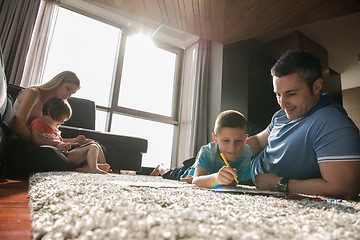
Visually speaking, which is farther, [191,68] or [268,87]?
[191,68]

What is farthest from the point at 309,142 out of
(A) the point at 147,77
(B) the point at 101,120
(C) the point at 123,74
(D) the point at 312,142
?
(A) the point at 147,77

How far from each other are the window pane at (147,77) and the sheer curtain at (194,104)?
374mm

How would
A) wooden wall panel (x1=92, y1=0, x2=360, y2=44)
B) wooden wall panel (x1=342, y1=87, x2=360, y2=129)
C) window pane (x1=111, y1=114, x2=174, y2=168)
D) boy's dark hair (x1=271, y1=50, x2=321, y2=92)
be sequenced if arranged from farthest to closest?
wooden wall panel (x1=342, y1=87, x2=360, y2=129), window pane (x1=111, y1=114, x2=174, y2=168), wooden wall panel (x1=92, y1=0, x2=360, y2=44), boy's dark hair (x1=271, y1=50, x2=321, y2=92)

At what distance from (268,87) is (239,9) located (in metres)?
1.39

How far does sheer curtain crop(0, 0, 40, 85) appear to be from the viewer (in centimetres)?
254

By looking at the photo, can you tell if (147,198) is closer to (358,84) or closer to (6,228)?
(6,228)

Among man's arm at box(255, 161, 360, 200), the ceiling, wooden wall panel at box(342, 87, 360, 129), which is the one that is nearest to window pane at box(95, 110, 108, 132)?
the ceiling

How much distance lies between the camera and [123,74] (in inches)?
148

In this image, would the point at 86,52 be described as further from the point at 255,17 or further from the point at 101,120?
the point at 255,17

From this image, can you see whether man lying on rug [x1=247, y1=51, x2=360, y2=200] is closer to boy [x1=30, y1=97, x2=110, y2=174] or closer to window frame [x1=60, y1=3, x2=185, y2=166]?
boy [x1=30, y1=97, x2=110, y2=174]

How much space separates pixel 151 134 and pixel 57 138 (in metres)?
2.36

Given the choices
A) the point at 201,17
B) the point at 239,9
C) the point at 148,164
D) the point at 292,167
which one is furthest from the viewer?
the point at 148,164

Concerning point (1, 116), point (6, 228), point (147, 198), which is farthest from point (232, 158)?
point (1, 116)

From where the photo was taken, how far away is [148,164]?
146 inches
